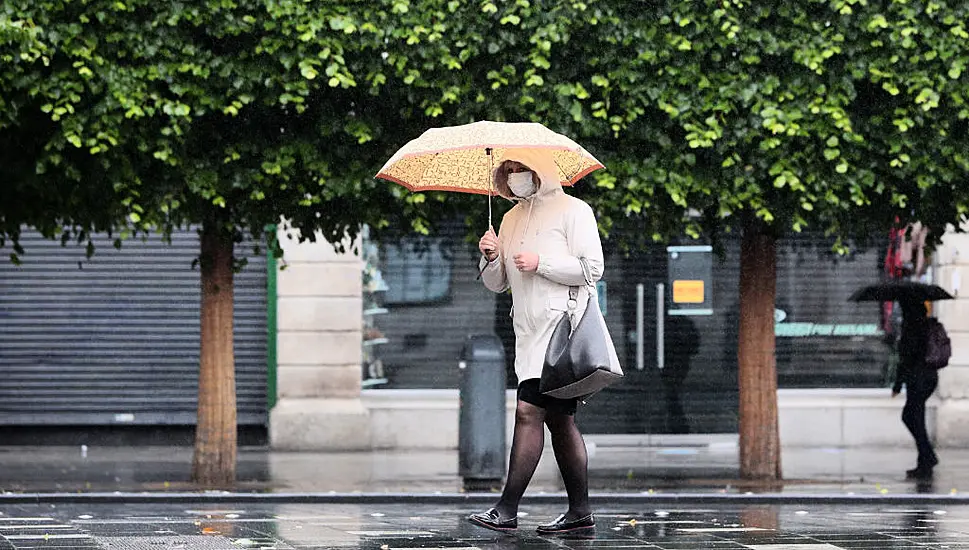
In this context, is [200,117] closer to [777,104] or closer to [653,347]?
[777,104]

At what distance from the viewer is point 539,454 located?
23.9ft

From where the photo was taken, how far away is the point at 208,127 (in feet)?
40.0

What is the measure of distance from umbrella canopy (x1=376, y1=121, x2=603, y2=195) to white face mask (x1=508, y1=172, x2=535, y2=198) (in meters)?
0.14

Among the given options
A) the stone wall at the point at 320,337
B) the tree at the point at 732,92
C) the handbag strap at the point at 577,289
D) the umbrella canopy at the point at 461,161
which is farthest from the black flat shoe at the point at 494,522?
the stone wall at the point at 320,337

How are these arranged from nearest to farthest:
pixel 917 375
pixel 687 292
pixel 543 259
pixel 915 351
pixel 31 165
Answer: pixel 543 259, pixel 31 165, pixel 915 351, pixel 917 375, pixel 687 292

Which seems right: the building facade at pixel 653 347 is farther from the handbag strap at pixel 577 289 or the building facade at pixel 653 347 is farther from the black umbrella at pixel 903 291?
the handbag strap at pixel 577 289

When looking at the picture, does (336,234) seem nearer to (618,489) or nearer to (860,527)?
(618,489)

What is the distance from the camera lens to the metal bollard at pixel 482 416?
12492 mm

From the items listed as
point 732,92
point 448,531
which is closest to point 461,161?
point 448,531

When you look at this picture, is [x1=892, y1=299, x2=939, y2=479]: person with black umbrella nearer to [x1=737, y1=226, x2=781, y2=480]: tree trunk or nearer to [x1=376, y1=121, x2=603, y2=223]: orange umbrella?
[x1=737, y1=226, x2=781, y2=480]: tree trunk

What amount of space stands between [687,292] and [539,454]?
10.3 meters

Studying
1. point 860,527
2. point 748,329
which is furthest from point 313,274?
point 860,527

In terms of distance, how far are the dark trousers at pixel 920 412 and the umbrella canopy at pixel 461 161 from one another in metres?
7.14

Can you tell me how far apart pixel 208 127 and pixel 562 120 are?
2789 mm
